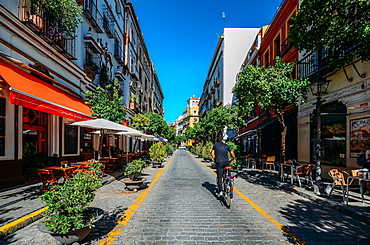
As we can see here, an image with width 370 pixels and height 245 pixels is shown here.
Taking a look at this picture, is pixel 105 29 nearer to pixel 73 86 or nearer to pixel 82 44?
pixel 82 44

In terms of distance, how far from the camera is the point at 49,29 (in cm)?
1026

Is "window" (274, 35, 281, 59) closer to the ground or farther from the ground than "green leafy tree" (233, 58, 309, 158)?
farther from the ground

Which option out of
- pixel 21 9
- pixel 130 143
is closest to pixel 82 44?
pixel 21 9

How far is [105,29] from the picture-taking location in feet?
60.3

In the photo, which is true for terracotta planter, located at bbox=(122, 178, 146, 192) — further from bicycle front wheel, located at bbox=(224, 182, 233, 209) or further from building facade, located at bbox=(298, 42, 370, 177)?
building facade, located at bbox=(298, 42, 370, 177)

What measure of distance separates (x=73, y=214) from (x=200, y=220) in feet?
8.58

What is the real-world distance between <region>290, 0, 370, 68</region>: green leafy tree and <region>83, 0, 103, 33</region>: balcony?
12534 millimetres

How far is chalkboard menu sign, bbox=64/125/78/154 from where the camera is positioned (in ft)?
39.5

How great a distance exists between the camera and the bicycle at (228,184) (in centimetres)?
594

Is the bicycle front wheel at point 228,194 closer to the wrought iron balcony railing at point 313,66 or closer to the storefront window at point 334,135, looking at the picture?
the storefront window at point 334,135

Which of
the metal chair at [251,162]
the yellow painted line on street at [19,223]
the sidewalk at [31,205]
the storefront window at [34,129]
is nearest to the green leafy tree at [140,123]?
the metal chair at [251,162]

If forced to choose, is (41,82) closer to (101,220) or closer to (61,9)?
(61,9)

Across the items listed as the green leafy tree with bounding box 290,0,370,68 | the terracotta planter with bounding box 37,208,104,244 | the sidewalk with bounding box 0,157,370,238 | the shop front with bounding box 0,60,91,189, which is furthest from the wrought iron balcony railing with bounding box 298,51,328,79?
the terracotta planter with bounding box 37,208,104,244

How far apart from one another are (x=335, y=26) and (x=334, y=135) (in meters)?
6.82
